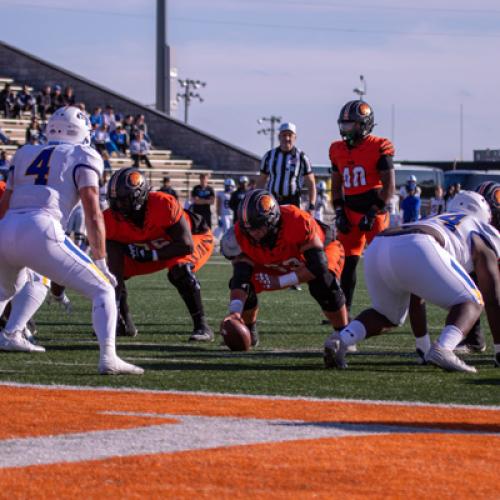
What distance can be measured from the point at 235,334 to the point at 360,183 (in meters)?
2.42

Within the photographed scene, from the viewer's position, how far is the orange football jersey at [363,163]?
996 cm

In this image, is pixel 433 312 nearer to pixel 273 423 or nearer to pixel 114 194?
pixel 114 194

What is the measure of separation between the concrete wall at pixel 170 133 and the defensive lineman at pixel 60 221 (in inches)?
1212

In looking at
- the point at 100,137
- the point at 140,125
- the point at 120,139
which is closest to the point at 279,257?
the point at 100,137

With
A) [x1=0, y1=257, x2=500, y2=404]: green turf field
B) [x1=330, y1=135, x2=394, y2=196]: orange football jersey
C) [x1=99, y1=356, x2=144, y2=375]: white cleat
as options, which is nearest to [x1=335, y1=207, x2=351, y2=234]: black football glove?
[x1=330, y1=135, x2=394, y2=196]: orange football jersey

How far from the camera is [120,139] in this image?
1350 inches

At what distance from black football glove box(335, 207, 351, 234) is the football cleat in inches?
54.4

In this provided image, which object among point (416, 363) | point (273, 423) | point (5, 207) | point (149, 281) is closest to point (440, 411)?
point (273, 423)

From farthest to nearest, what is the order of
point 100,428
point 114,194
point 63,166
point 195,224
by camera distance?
point 195,224 → point 114,194 → point 63,166 → point 100,428

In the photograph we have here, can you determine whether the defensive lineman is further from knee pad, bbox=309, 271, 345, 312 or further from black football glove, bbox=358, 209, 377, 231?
black football glove, bbox=358, 209, 377, 231

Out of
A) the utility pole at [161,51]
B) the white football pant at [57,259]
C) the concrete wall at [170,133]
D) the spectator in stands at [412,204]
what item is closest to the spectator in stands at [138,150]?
the concrete wall at [170,133]

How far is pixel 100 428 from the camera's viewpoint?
198 inches

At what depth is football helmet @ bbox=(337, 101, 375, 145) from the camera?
32.2 ft

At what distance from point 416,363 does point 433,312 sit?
4749 mm
